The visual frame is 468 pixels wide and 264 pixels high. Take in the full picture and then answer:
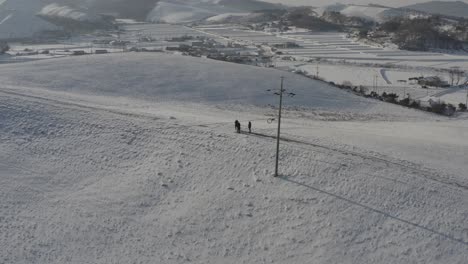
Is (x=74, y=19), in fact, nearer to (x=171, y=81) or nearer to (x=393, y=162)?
(x=171, y=81)

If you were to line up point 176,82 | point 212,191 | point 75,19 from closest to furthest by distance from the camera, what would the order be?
point 212,191
point 176,82
point 75,19

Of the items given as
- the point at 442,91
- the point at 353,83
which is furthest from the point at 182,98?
the point at 442,91

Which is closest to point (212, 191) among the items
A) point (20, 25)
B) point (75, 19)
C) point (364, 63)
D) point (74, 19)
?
point (364, 63)

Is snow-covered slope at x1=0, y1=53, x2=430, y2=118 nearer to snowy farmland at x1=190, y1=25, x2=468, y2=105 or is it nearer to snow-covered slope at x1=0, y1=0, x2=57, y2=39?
snowy farmland at x1=190, y1=25, x2=468, y2=105

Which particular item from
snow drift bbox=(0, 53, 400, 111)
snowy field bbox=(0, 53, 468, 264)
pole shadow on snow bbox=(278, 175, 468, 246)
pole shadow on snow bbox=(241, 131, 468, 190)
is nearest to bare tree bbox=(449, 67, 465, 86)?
snow drift bbox=(0, 53, 400, 111)

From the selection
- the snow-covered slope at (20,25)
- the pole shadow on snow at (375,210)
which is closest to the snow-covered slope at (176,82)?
the pole shadow on snow at (375,210)

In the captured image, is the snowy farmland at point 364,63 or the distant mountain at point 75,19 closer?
the snowy farmland at point 364,63

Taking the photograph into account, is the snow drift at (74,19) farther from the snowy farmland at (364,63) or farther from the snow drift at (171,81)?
the snow drift at (171,81)

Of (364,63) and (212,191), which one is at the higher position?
(364,63)

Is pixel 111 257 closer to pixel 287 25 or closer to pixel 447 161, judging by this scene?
pixel 447 161

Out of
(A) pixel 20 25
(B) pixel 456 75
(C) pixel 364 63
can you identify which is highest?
(A) pixel 20 25
